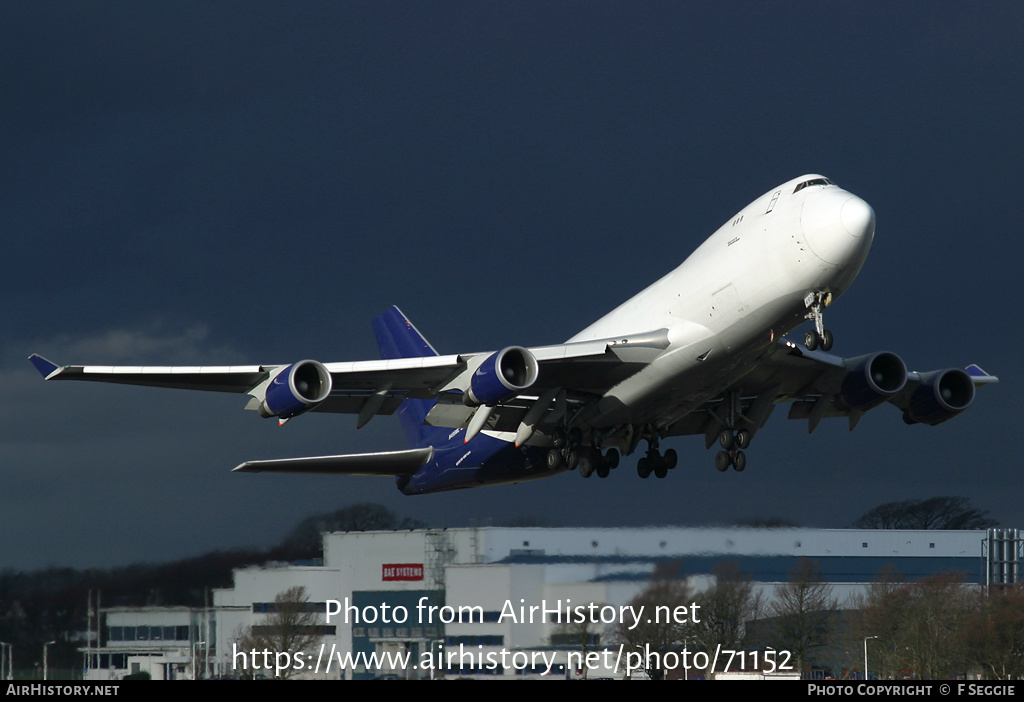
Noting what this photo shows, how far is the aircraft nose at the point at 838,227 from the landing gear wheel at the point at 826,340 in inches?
62.6

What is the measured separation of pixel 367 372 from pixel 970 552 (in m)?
17.5

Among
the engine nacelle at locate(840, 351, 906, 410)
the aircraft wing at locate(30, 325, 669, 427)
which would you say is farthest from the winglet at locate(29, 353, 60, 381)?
the engine nacelle at locate(840, 351, 906, 410)

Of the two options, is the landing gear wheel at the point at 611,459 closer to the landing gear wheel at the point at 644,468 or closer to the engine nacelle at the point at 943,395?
the landing gear wheel at the point at 644,468

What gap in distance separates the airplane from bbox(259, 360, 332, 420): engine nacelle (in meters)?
0.04

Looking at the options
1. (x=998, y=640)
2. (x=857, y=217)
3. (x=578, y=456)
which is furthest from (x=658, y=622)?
(x=857, y=217)

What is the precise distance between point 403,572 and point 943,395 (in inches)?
585

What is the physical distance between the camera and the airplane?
22922mm

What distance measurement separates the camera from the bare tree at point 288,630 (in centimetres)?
2709

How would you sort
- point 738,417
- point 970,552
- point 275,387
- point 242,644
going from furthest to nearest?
point 970,552
point 738,417
point 242,644
point 275,387

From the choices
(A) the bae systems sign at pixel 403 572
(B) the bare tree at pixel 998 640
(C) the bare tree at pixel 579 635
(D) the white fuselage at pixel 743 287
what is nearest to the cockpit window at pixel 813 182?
(D) the white fuselage at pixel 743 287

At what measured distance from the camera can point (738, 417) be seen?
29.5m

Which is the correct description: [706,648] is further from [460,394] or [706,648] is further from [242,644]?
[242,644]
